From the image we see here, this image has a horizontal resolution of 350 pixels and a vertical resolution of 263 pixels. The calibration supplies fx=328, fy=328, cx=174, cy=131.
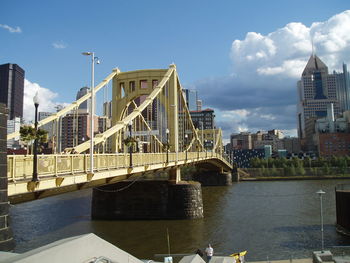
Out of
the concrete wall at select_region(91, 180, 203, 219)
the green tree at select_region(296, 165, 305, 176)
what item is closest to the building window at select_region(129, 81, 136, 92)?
the concrete wall at select_region(91, 180, 203, 219)

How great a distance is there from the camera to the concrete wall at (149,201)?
3088 centimetres

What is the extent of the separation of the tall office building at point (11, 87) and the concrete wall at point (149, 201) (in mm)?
164637

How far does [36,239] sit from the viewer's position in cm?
2405

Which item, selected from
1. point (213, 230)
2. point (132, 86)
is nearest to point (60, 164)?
point (213, 230)

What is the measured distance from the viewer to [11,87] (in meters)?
182

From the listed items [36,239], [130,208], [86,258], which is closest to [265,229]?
[130,208]

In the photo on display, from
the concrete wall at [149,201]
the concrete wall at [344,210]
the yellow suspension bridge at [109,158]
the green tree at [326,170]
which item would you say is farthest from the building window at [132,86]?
the green tree at [326,170]

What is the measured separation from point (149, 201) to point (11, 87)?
584 ft

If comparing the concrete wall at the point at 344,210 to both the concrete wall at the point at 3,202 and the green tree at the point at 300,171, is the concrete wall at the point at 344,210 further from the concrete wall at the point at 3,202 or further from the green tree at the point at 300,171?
the green tree at the point at 300,171

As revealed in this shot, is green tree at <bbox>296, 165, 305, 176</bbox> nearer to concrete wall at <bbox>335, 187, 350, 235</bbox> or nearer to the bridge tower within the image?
the bridge tower

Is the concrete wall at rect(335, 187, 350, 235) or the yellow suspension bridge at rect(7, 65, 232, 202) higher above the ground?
the yellow suspension bridge at rect(7, 65, 232, 202)

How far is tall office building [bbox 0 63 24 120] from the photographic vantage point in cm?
18000

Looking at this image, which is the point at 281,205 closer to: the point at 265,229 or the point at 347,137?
the point at 265,229

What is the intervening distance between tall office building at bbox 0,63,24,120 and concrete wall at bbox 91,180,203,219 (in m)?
165
